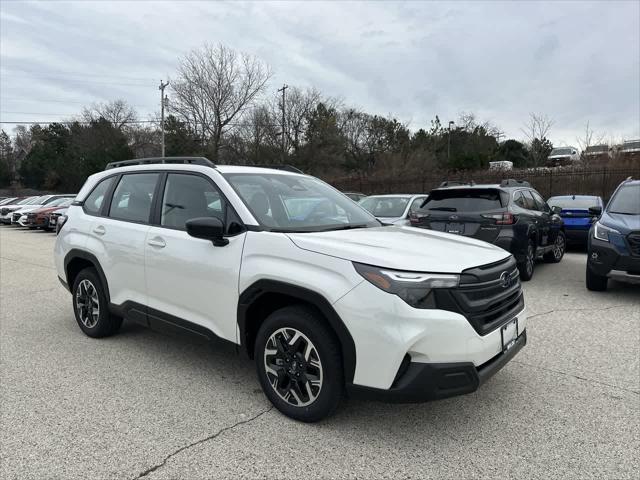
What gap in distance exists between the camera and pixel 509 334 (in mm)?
3133

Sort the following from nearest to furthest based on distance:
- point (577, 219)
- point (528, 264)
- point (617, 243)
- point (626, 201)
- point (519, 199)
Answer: point (617, 243), point (626, 201), point (528, 264), point (519, 199), point (577, 219)

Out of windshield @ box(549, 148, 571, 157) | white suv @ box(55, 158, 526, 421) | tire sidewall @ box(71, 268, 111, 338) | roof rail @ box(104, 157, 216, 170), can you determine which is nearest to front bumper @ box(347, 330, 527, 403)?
white suv @ box(55, 158, 526, 421)

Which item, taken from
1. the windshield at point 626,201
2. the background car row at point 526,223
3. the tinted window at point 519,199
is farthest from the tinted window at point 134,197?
the windshield at point 626,201

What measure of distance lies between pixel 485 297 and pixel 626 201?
5798mm

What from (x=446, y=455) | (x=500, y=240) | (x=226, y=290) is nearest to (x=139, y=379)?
(x=226, y=290)

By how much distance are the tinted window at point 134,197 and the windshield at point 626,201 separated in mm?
6747

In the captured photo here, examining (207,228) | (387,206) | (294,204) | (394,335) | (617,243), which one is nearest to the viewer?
(394,335)

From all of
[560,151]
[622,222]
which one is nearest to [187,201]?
[622,222]

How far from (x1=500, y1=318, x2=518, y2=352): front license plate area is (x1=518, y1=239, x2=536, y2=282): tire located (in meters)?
4.80

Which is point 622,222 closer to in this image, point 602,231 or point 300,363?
point 602,231

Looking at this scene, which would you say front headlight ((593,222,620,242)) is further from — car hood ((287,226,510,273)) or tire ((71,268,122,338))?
tire ((71,268,122,338))

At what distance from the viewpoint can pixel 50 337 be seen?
5.04 m

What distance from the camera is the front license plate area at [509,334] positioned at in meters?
3.05

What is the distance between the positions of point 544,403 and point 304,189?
2.56 m
